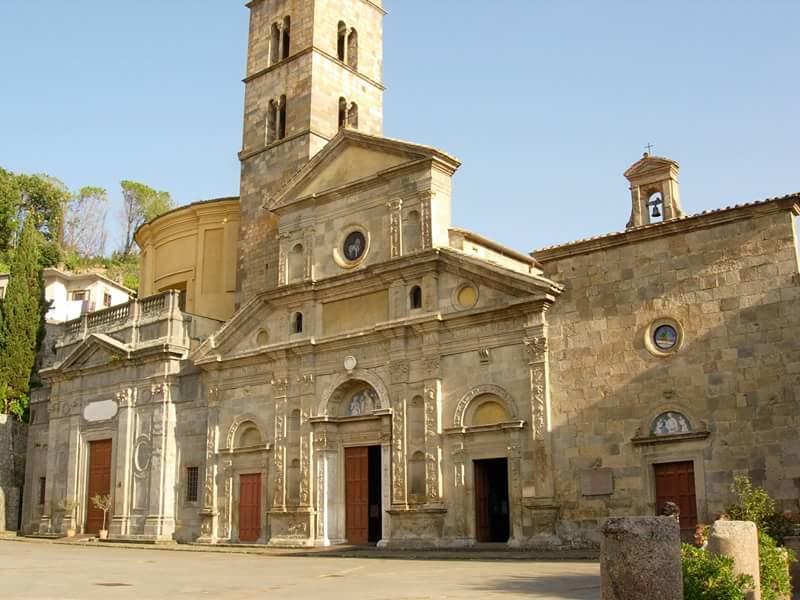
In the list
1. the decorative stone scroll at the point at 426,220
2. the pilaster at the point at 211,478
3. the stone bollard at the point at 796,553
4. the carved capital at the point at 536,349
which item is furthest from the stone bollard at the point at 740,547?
the pilaster at the point at 211,478

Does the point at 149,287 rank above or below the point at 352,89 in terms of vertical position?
below

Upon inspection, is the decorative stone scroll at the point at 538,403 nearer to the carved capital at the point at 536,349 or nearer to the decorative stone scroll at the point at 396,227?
the carved capital at the point at 536,349

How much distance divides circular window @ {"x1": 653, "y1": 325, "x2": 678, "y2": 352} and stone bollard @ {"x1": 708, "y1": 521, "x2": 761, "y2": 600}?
11.3 metres

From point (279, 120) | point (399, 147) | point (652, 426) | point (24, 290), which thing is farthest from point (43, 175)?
point (652, 426)

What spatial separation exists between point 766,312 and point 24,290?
33.3 m

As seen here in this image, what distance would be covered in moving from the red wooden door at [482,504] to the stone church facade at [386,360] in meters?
0.08

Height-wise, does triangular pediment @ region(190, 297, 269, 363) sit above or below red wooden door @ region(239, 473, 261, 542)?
above

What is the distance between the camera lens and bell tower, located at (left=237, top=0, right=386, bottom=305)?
109ft

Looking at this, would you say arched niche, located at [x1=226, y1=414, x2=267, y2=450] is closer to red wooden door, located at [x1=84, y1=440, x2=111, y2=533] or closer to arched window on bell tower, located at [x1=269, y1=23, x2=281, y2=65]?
red wooden door, located at [x1=84, y1=440, x2=111, y2=533]

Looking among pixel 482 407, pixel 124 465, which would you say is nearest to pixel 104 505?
pixel 124 465

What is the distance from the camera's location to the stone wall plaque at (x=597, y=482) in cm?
2241

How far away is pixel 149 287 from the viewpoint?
40.8m

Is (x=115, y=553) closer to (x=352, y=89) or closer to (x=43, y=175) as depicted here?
(x=352, y=89)

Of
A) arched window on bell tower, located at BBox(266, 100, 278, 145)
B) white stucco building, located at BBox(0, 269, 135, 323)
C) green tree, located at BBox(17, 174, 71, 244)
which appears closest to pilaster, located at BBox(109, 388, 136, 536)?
arched window on bell tower, located at BBox(266, 100, 278, 145)
